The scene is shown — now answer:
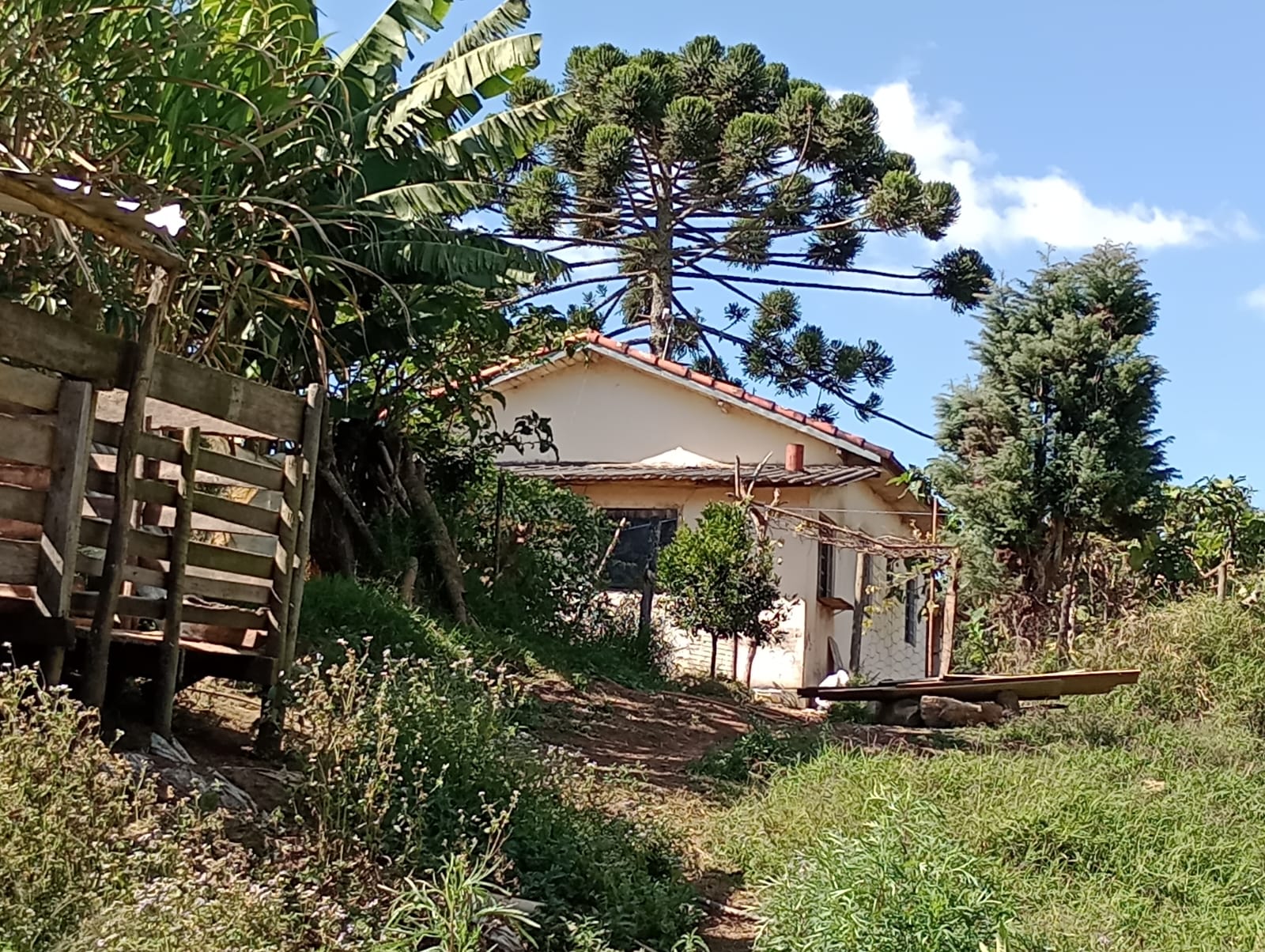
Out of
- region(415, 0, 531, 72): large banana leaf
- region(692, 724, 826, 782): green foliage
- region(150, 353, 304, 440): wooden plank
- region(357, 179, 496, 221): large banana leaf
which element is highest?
region(415, 0, 531, 72): large banana leaf

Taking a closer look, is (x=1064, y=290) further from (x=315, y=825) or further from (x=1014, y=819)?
(x=315, y=825)

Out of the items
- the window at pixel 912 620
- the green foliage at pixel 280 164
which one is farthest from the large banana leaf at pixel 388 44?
the window at pixel 912 620

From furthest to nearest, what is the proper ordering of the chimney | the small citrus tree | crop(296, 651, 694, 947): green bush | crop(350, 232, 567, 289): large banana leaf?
the chimney
the small citrus tree
crop(350, 232, 567, 289): large banana leaf
crop(296, 651, 694, 947): green bush

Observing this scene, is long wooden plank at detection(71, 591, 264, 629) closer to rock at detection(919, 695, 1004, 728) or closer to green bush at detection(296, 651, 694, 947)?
green bush at detection(296, 651, 694, 947)

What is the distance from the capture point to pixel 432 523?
1263 centimetres

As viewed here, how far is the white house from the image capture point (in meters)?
17.2

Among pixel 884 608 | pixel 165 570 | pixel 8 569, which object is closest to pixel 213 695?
pixel 165 570

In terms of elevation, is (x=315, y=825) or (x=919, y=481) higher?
(x=919, y=481)

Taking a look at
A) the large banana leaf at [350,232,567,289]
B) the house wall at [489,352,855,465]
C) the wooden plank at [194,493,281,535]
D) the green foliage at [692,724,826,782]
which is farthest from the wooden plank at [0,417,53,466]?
the house wall at [489,352,855,465]

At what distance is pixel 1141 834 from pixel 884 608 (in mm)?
9605

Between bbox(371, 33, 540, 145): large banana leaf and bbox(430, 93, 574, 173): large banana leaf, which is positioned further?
bbox(430, 93, 574, 173): large banana leaf

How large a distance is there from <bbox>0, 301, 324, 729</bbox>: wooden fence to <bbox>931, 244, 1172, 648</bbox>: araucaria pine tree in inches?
329

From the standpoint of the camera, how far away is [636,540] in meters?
17.7

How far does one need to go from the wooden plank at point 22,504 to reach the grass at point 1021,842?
3.45 meters
